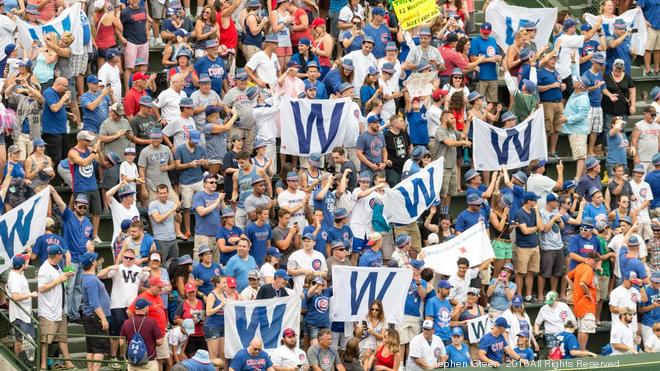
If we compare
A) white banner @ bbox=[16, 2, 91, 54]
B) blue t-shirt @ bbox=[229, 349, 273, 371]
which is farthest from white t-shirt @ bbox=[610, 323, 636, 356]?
white banner @ bbox=[16, 2, 91, 54]

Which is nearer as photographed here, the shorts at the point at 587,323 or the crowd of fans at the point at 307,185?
the crowd of fans at the point at 307,185

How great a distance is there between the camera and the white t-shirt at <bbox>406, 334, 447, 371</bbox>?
27.7m

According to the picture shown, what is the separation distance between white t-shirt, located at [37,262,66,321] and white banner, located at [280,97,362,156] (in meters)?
5.58

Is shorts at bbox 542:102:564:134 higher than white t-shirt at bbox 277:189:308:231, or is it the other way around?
shorts at bbox 542:102:564:134

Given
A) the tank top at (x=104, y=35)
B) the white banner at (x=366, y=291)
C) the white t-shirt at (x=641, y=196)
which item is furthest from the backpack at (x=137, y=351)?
the white t-shirt at (x=641, y=196)

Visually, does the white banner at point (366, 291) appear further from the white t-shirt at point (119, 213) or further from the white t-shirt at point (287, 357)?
the white t-shirt at point (119, 213)

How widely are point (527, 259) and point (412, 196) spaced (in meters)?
2.43

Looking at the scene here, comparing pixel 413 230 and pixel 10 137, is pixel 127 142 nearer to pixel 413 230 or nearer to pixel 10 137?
pixel 10 137

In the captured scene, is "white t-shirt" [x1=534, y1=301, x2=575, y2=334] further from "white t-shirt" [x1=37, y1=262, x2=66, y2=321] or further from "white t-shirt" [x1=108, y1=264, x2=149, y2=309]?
"white t-shirt" [x1=37, y1=262, x2=66, y2=321]

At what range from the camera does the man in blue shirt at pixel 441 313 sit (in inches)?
1120

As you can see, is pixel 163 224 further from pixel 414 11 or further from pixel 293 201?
pixel 414 11

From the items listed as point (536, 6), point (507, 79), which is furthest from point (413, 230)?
point (536, 6)

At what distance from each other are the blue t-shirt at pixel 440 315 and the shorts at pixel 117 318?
4764 millimetres

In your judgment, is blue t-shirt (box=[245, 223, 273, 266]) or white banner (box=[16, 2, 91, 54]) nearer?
blue t-shirt (box=[245, 223, 273, 266])
